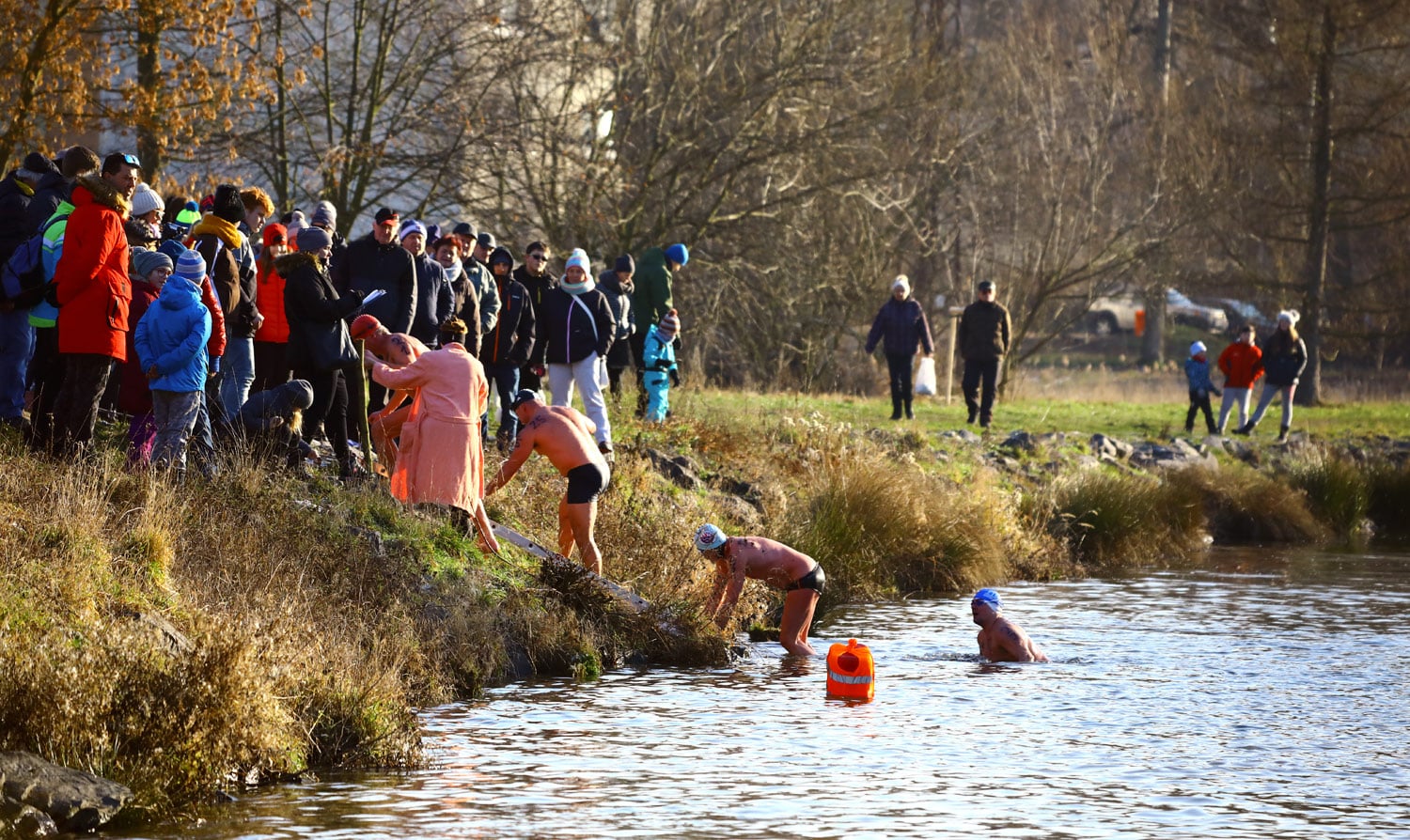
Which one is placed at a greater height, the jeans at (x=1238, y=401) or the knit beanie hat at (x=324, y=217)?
the knit beanie hat at (x=324, y=217)

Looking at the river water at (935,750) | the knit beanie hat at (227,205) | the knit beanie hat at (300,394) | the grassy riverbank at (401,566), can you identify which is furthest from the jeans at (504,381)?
the knit beanie hat at (227,205)

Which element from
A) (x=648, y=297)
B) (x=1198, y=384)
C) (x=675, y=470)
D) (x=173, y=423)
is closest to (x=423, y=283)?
(x=173, y=423)

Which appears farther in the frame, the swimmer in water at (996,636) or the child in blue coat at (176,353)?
the swimmer in water at (996,636)

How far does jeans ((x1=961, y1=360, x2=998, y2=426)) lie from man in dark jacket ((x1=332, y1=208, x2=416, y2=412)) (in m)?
12.6

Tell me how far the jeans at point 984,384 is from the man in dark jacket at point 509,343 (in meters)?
9.84

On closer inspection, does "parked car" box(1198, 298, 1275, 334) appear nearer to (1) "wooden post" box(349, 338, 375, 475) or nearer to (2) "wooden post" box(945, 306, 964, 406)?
(2) "wooden post" box(945, 306, 964, 406)

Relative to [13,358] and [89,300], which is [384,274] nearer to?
[13,358]

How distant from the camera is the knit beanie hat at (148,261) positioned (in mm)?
13423

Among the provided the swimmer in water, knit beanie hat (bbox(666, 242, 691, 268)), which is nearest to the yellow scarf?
the swimmer in water

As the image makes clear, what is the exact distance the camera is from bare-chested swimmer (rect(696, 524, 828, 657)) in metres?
14.3

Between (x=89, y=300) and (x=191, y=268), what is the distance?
730mm

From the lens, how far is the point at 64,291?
1230 cm

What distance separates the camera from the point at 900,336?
26.7 m

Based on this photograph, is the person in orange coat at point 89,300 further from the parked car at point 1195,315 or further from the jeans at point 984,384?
the parked car at point 1195,315
